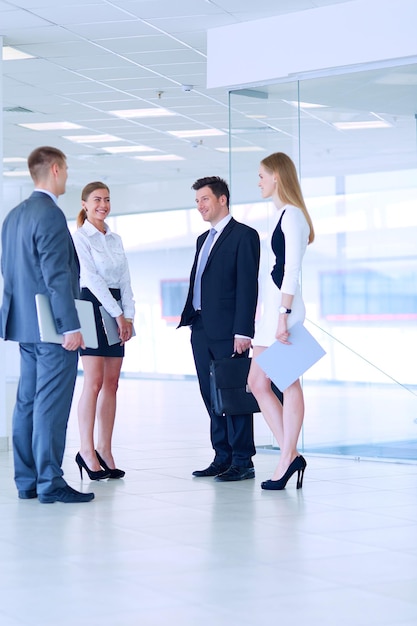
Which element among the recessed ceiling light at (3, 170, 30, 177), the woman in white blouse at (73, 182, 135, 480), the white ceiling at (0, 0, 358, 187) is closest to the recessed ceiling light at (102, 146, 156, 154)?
the white ceiling at (0, 0, 358, 187)

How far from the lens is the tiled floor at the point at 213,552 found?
2.90 metres

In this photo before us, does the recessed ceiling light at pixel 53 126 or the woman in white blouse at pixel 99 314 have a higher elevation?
the recessed ceiling light at pixel 53 126

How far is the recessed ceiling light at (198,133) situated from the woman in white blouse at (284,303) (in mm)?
7711

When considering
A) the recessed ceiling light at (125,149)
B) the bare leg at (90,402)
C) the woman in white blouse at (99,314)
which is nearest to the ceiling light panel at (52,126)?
the recessed ceiling light at (125,149)

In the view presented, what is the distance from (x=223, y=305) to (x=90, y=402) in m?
0.88

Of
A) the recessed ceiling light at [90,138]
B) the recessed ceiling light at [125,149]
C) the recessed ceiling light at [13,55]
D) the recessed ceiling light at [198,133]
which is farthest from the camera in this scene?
the recessed ceiling light at [125,149]

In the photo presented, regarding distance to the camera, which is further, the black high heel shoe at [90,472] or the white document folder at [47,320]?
the black high heel shoe at [90,472]

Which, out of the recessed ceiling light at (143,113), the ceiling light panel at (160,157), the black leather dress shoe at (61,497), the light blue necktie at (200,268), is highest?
the ceiling light panel at (160,157)

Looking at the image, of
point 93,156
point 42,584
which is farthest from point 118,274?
point 93,156

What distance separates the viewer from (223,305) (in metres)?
5.48

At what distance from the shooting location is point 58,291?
15.3 ft

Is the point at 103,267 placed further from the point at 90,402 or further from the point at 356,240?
the point at 356,240

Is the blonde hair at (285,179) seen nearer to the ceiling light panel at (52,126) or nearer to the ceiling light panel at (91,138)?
the ceiling light panel at (52,126)

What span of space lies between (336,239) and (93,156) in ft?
28.7
